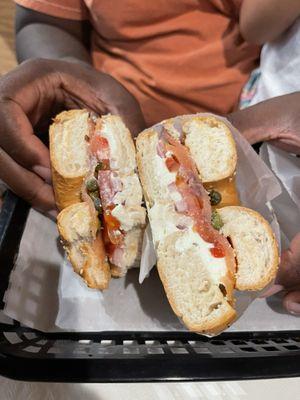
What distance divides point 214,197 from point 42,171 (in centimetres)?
33

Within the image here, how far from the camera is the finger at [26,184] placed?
2.66ft

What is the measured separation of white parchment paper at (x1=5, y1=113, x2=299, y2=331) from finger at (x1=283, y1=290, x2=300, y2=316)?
0.13 ft

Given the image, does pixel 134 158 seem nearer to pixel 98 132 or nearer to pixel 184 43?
pixel 98 132

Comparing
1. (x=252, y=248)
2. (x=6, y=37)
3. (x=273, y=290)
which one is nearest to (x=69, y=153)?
(x=252, y=248)

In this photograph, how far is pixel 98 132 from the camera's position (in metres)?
0.77

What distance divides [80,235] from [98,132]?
0.19 meters

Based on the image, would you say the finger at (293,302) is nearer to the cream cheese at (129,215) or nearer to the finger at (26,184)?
the cream cheese at (129,215)

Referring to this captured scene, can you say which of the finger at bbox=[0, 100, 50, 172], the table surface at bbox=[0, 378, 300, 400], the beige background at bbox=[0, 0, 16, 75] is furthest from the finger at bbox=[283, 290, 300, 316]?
the beige background at bbox=[0, 0, 16, 75]

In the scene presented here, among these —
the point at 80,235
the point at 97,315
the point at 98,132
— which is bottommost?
the point at 97,315

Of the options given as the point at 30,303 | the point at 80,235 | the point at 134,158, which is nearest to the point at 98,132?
the point at 134,158

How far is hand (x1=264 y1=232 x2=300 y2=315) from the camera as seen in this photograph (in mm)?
787

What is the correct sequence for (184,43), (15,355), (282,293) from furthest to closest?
1. (184,43)
2. (282,293)
3. (15,355)

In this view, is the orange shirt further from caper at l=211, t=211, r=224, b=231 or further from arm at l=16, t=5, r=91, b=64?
caper at l=211, t=211, r=224, b=231

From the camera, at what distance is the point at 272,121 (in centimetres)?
84
